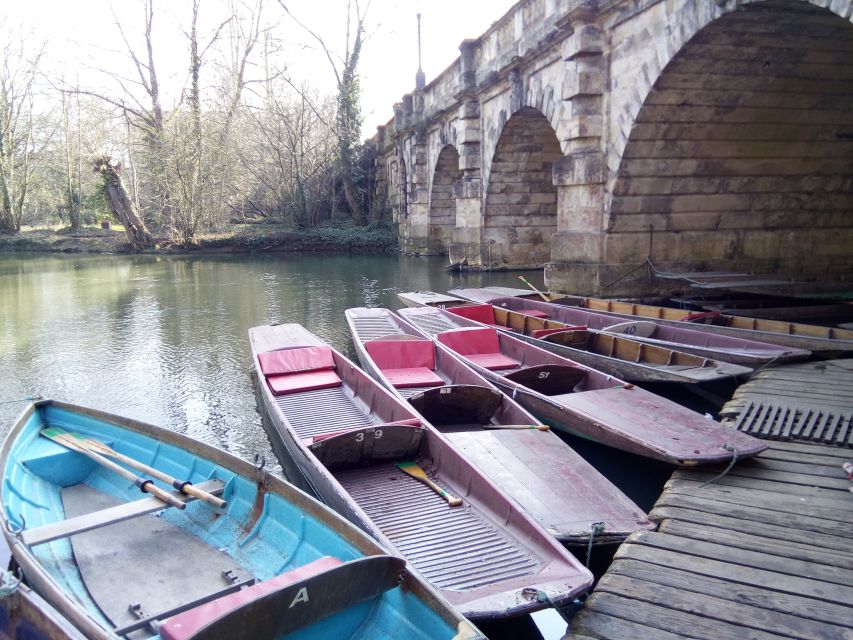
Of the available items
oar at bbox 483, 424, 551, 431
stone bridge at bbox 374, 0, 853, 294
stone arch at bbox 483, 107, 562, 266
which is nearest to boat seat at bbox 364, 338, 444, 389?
oar at bbox 483, 424, 551, 431

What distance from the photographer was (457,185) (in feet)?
57.5

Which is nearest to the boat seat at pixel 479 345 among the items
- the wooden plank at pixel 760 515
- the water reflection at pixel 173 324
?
the water reflection at pixel 173 324

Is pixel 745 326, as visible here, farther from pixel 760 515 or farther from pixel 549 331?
pixel 760 515

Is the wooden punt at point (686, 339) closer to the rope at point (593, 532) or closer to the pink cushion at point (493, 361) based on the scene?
the pink cushion at point (493, 361)

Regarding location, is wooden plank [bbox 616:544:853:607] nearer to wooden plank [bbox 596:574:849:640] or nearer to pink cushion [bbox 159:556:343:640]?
wooden plank [bbox 596:574:849:640]

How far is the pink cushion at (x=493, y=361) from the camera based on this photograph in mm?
6684

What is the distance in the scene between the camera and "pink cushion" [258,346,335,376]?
6195 mm

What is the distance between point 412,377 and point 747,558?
3621mm

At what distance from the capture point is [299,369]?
6.23 meters

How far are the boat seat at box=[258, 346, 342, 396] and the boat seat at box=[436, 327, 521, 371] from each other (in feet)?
4.24

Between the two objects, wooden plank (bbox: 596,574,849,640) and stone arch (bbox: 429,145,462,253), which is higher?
stone arch (bbox: 429,145,462,253)

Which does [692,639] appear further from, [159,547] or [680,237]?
[680,237]

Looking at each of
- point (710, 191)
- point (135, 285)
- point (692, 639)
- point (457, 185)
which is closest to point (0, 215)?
point (135, 285)

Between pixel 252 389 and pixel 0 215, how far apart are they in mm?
29280
